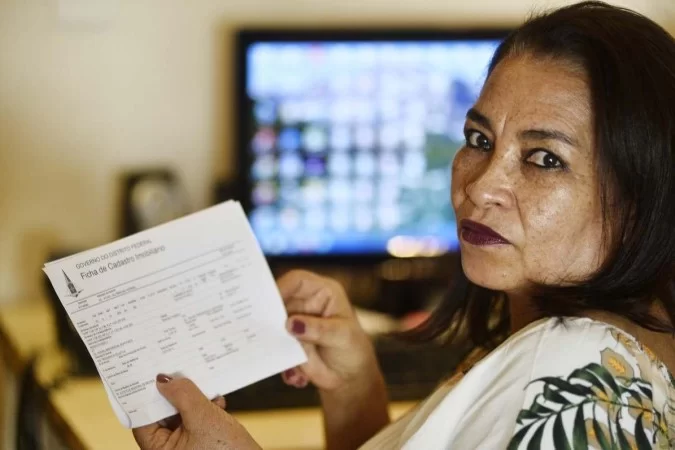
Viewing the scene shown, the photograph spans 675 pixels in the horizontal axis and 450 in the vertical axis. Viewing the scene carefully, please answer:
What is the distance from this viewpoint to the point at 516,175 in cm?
102

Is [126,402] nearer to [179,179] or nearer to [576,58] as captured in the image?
[576,58]

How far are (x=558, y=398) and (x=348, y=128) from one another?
4.15 ft

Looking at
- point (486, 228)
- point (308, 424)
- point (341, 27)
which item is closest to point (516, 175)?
point (486, 228)

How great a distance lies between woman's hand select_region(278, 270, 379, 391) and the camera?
132 centimetres

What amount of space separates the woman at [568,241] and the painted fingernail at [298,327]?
17 centimetres

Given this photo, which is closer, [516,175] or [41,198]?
[516,175]

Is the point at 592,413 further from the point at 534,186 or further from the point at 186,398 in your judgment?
the point at 186,398

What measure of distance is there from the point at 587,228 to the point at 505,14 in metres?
1.29

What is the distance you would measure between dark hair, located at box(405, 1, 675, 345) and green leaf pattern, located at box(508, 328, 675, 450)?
3.8 inches

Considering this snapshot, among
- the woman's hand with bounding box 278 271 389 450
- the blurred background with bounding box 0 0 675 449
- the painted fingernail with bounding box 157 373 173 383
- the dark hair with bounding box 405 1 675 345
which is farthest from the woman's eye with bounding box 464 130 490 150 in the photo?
the blurred background with bounding box 0 0 675 449

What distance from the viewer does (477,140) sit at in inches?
43.8

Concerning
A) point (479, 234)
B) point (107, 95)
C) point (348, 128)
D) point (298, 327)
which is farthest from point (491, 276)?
point (107, 95)

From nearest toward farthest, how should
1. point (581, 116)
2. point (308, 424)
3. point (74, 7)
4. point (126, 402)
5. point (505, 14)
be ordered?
point (581, 116) < point (126, 402) < point (308, 424) < point (74, 7) < point (505, 14)

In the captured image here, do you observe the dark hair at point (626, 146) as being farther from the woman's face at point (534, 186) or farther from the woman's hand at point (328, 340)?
the woman's hand at point (328, 340)
